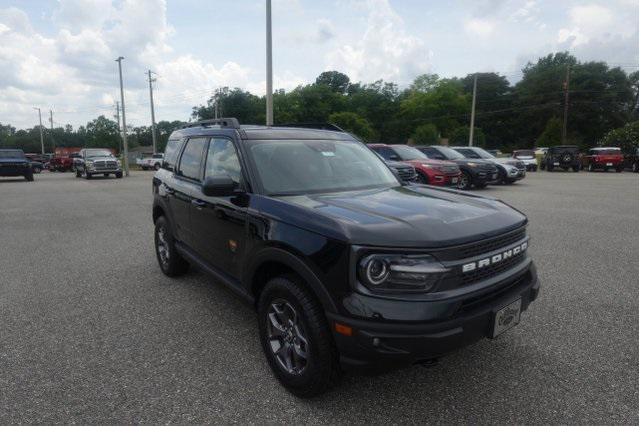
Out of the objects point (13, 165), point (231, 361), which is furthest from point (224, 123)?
point (13, 165)

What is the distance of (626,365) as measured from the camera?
3127mm

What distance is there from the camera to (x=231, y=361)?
326 centimetres

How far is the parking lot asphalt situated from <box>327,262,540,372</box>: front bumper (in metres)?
0.51

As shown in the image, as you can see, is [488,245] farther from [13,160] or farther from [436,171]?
[13,160]

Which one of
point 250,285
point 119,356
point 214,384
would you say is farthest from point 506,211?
point 119,356

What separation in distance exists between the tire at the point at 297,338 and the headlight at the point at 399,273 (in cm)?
42

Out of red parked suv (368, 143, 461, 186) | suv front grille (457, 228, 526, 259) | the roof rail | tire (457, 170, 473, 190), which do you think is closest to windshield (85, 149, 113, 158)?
red parked suv (368, 143, 461, 186)

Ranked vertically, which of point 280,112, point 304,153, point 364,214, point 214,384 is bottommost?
point 214,384

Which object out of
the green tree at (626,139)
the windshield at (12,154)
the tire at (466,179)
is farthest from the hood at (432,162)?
the green tree at (626,139)

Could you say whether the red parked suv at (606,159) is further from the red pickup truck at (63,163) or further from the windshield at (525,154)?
the red pickup truck at (63,163)

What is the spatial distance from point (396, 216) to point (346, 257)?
0.48m

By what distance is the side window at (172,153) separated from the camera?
4.98 m

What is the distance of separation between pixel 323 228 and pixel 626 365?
255 centimetres

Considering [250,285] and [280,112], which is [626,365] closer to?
[250,285]
